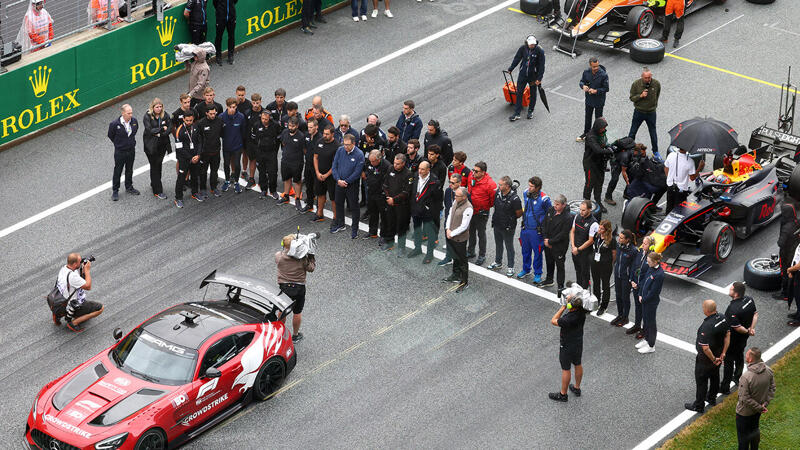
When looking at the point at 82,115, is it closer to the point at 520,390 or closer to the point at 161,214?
the point at 161,214

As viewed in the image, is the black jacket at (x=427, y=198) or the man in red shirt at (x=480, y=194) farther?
the black jacket at (x=427, y=198)

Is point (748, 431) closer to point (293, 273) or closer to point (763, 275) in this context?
point (763, 275)

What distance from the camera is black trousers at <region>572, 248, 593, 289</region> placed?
58.4 feet

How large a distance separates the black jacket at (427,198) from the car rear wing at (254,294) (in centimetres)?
338

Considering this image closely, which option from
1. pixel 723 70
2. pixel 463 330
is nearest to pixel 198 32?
pixel 463 330

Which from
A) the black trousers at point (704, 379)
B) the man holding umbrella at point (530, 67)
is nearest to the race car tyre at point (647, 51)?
the man holding umbrella at point (530, 67)

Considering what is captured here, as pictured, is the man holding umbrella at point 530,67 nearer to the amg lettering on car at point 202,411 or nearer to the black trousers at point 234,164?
the black trousers at point 234,164

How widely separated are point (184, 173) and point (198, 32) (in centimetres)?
583

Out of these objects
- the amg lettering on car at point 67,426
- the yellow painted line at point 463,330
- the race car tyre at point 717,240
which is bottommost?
the yellow painted line at point 463,330

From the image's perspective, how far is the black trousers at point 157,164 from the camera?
68.2 ft

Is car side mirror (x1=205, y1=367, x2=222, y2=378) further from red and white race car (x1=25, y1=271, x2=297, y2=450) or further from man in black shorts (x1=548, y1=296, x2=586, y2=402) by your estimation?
man in black shorts (x1=548, y1=296, x2=586, y2=402)

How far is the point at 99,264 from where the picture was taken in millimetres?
19219

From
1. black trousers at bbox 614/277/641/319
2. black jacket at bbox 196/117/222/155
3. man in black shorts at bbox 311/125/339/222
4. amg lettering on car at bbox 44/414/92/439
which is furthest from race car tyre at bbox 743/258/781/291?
amg lettering on car at bbox 44/414/92/439

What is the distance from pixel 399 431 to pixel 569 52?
13.9m
